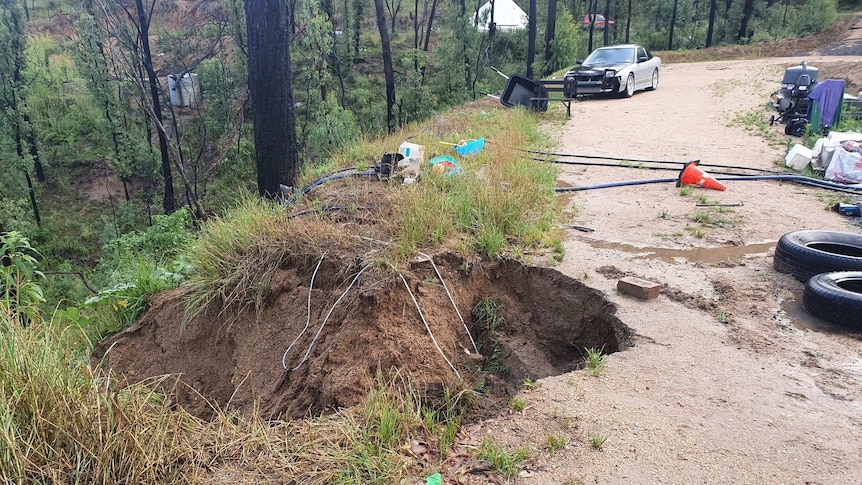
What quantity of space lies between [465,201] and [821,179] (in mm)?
5465

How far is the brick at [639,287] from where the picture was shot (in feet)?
15.4

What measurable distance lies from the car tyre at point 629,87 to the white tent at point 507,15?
19.9 meters

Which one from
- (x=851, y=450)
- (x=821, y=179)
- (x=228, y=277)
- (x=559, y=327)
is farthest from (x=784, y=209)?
(x=228, y=277)

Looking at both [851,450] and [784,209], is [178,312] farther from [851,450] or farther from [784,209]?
[784,209]

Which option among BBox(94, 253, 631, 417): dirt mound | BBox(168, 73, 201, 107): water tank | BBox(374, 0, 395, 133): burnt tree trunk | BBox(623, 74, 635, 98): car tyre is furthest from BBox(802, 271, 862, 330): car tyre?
BBox(168, 73, 201, 107): water tank

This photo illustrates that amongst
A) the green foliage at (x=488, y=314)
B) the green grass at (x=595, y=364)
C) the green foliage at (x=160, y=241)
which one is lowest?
the green foliage at (x=160, y=241)

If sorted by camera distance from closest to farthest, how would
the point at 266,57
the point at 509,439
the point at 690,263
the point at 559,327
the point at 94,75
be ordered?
the point at 509,439 → the point at 559,327 → the point at 690,263 → the point at 266,57 → the point at 94,75

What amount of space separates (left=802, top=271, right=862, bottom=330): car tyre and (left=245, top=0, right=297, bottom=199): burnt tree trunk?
6070 millimetres

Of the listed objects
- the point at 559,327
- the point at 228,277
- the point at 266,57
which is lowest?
the point at 559,327

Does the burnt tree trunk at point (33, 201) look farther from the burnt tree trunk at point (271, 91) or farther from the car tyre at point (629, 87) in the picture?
the car tyre at point (629, 87)

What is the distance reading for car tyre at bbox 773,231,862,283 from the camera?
4.80 metres

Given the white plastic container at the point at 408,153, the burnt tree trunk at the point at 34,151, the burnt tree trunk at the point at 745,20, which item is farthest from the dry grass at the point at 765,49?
the burnt tree trunk at the point at 34,151

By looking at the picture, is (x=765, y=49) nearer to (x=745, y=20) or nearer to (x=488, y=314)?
(x=745, y=20)

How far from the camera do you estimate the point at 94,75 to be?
2322cm
